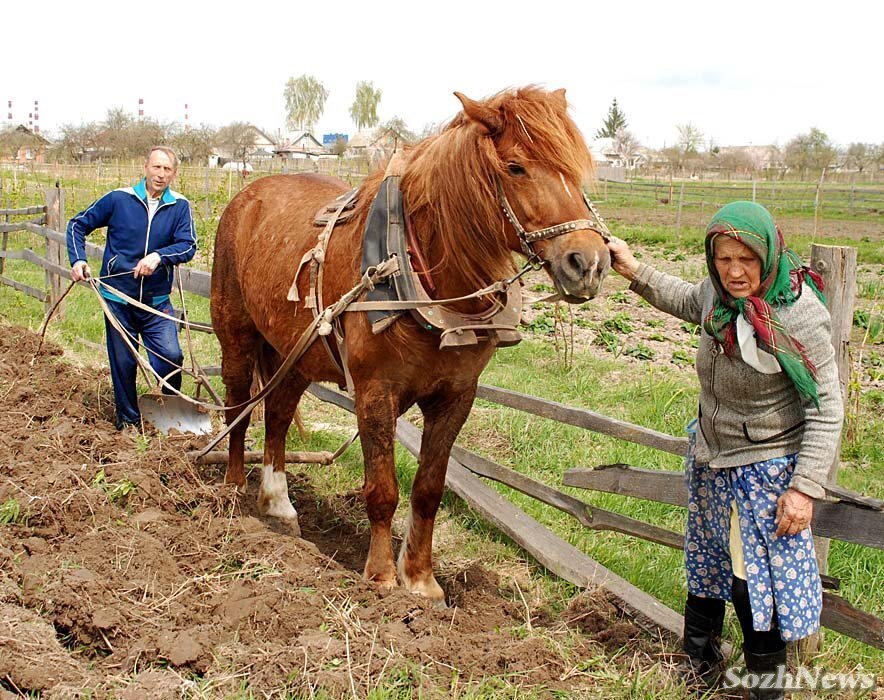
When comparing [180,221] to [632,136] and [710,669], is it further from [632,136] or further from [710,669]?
[632,136]

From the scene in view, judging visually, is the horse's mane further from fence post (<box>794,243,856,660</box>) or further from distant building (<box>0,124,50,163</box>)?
distant building (<box>0,124,50,163</box>)

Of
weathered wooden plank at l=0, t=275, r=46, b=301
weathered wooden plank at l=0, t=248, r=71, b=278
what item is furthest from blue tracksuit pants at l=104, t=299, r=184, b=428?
weathered wooden plank at l=0, t=275, r=46, b=301

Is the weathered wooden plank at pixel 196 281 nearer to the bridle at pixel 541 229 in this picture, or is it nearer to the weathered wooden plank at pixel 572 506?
the weathered wooden plank at pixel 572 506

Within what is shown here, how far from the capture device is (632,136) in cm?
8594

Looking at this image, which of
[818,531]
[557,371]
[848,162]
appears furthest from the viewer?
[848,162]

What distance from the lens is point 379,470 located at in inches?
143

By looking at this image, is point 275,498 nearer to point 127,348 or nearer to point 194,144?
point 127,348

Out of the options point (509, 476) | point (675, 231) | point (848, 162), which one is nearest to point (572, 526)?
point (509, 476)

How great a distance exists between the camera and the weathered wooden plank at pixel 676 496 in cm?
275

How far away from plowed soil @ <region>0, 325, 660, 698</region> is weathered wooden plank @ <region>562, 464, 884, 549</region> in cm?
55

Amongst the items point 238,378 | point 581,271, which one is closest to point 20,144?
point 238,378

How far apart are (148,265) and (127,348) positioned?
2.24ft

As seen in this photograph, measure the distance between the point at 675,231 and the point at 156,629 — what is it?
20086mm

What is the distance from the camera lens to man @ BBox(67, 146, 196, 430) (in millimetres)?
5328
